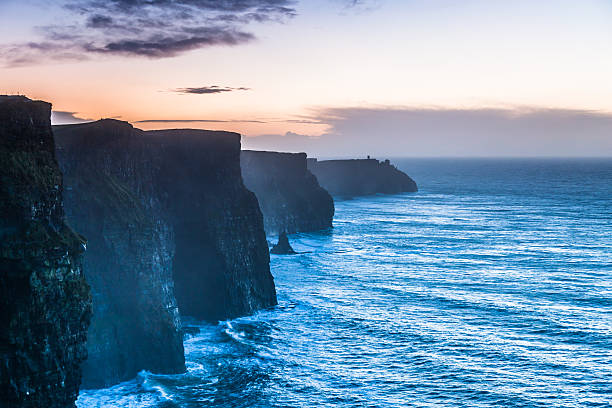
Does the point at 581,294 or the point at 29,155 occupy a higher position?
the point at 29,155

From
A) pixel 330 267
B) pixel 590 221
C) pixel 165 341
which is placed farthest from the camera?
pixel 590 221

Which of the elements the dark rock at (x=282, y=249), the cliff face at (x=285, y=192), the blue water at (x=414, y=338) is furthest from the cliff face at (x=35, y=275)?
the cliff face at (x=285, y=192)

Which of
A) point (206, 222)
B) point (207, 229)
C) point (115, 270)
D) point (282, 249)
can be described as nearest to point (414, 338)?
point (207, 229)

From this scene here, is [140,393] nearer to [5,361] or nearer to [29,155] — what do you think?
[5,361]

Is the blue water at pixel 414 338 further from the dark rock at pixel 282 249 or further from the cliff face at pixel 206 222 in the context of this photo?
the cliff face at pixel 206 222

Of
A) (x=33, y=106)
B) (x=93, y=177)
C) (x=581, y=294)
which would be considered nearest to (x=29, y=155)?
(x=33, y=106)

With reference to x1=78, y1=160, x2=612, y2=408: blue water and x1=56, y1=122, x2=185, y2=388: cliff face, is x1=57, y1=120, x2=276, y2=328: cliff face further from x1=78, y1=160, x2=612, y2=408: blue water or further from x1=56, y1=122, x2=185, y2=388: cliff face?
x1=56, y1=122, x2=185, y2=388: cliff face

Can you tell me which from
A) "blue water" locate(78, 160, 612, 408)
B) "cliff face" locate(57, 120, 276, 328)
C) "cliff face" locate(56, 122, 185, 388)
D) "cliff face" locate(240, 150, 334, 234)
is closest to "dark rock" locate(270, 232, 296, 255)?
"blue water" locate(78, 160, 612, 408)
